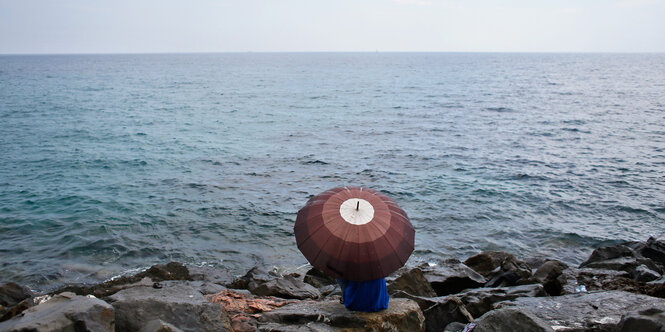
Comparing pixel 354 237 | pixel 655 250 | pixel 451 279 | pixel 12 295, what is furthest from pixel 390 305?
pixel 655 250

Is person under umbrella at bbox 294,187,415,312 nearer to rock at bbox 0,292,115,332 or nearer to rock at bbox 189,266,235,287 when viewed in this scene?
rock at bbox 0,292,115,332

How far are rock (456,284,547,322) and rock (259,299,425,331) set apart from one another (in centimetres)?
277

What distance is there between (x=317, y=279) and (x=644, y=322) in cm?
840

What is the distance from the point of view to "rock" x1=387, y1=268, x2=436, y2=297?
10969 millimetres

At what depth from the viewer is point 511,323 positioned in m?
6.80

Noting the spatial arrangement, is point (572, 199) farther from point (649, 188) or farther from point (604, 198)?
point (649, 188)

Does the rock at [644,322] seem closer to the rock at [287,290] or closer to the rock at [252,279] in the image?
the rock at [287,290]

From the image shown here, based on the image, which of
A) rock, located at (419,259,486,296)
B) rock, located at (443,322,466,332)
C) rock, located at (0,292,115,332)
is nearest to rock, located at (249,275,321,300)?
rock, located at (419,259,486,296)

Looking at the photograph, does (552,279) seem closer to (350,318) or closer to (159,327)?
(350,318)

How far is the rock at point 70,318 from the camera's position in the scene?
6309 millimetres

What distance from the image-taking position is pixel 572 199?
71.6 ft

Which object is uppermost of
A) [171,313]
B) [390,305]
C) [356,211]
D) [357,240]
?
[356,211]

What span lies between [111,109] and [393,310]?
5436 centimetres

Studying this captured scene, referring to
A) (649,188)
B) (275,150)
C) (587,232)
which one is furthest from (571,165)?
(275,150)
